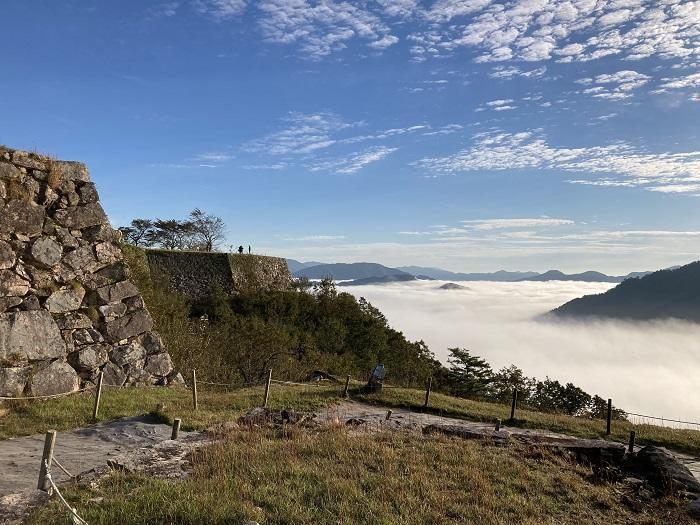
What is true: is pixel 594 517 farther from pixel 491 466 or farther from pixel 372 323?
pixel 372 323

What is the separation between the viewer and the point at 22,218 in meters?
15.8

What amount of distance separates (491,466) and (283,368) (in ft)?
76.2

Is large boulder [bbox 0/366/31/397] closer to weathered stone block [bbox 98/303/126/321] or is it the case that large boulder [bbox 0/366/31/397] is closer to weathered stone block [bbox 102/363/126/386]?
weathered stone block [bbox 102/363/126/386]

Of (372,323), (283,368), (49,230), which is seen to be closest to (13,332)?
(49,230)

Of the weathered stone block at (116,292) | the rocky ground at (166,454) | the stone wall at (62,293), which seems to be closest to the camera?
the rocky ground at (166,454)

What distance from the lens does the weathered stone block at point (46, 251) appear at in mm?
15875

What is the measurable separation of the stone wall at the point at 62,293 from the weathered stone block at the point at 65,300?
3 centimetres

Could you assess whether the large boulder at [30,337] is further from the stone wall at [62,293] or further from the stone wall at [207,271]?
the stone wall at [207,271]

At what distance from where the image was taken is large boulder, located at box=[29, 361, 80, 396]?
14.3 m

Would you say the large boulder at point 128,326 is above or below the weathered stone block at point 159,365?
above

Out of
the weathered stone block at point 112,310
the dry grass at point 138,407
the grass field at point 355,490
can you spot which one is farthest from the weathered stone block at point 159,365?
the grass field at point 355,490

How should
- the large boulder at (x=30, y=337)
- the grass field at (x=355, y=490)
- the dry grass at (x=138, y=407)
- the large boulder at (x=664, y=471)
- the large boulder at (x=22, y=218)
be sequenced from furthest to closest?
1. the large boulder at (x=22, y=218)
2. the large boulder at (x=30, y=337)
3. the dry grass at (x=138, y=407)
4. the large boulder at (x=664, y=471)
5. the grass field at (x=355, y=490)

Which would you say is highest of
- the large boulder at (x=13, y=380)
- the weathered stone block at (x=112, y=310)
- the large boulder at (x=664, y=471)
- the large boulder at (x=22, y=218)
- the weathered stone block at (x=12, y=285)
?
the large boulder at (x=22, y=218)

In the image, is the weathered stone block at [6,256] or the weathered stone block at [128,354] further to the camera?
the weathered stone block at [128,354]
